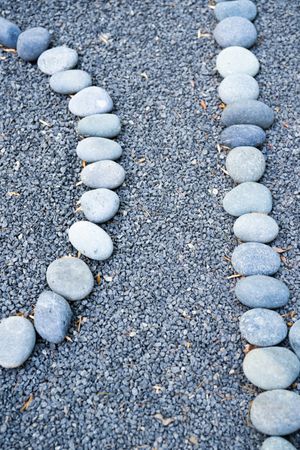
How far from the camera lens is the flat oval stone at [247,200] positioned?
2178 mm

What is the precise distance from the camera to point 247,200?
218 centimetres

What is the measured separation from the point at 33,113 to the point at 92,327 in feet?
3.31

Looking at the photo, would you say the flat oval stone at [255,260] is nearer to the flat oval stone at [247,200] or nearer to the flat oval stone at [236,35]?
the flat oval stone at [247,200]

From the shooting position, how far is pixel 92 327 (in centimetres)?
197

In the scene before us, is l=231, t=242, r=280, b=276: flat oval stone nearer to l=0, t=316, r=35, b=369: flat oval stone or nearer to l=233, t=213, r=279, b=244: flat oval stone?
l=233, t=213, r=279, b=244: flat oval stone

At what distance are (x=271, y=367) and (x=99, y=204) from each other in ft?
2.78

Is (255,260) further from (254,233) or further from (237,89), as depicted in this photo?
(237,89)

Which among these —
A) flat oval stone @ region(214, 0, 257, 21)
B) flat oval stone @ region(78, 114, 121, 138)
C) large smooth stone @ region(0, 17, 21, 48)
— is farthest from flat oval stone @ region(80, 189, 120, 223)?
flat oval stone @ region(214, 0, 257, 21)

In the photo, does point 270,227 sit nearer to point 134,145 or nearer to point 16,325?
point 134,145

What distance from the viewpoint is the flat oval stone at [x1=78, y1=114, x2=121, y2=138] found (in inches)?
93.4

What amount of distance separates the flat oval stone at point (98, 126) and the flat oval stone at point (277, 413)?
1.20m

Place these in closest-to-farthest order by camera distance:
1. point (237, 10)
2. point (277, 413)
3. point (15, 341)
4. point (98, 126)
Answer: point (277, 413) < point (15, 341) < point (98, 126) < point (237, 10)

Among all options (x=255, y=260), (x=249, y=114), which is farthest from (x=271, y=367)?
(x=249, y=114)

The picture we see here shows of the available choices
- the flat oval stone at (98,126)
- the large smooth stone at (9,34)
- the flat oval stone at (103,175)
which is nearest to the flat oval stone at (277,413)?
the flat oval stone at (103,175)
